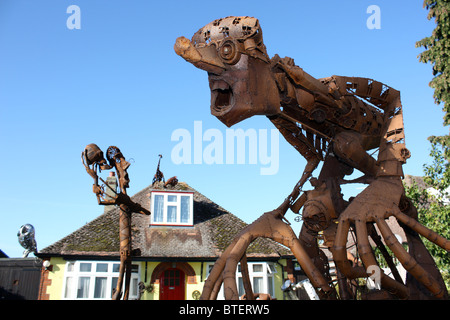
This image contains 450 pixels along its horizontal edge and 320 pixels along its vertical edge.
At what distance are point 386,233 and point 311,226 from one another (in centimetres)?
144

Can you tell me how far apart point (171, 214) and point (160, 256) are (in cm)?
296

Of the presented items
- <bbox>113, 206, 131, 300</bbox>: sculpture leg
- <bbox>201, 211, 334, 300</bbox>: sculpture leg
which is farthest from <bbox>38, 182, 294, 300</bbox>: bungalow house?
<bbox>201, 211, 334, 300</bbox>: sculpture leg

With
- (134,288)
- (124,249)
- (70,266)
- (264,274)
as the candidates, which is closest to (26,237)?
(70,266)

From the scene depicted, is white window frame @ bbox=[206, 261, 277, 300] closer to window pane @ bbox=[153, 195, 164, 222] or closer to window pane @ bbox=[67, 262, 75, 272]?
window pane @ bbox=[153, 195, 164, 222]

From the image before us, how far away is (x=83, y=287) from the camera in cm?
Result: 1820

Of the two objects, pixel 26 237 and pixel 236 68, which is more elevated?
pixel 26 237

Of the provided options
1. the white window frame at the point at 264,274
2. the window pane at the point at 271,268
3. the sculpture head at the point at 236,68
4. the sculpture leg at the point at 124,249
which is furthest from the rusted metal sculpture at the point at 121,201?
the window pane at the point at 271,268

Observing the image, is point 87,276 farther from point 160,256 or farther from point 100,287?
point 160,256

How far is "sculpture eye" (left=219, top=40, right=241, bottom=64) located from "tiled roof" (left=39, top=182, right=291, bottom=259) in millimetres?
13987

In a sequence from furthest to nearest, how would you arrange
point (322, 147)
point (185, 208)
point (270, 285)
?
1. point (185, 208)
2. point (270, 285)
3. point (322, 147)

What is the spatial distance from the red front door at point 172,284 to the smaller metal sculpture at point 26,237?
11295 millimetres

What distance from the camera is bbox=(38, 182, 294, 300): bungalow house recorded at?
18.2m
